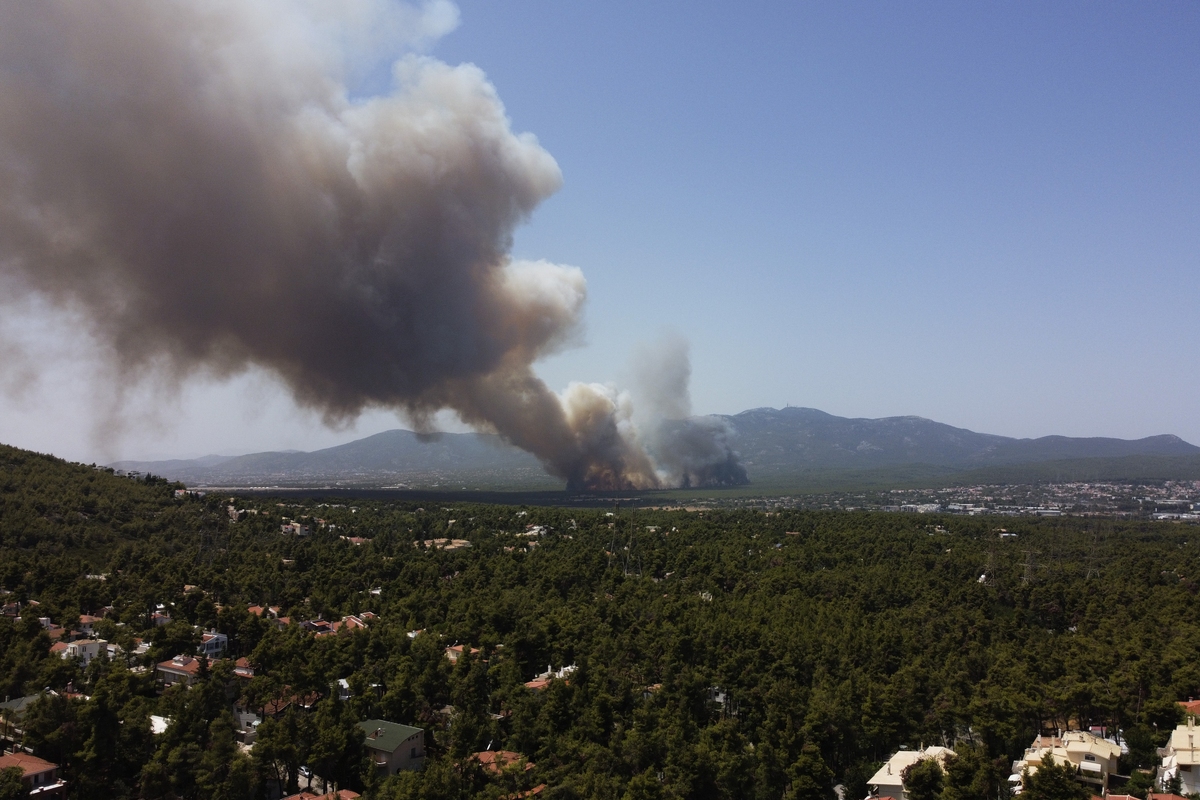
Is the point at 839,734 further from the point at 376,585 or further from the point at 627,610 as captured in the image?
the point at 376,585

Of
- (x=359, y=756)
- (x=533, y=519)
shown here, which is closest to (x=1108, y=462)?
(x=533, y=519)

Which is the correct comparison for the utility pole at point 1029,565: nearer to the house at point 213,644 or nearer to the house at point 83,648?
the house at point 213,644

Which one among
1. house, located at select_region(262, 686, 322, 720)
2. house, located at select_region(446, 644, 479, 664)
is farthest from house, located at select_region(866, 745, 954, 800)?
house, located at select_region(262, 686, 322, 720)

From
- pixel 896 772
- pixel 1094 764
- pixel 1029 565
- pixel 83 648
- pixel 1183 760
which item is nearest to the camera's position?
pixel 1183 760

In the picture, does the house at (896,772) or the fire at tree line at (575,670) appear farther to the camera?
the house at (896,772)

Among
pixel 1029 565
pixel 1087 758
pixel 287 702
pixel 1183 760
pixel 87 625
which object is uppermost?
pixel 87 625

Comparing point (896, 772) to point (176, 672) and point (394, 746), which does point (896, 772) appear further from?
point (176, 672)

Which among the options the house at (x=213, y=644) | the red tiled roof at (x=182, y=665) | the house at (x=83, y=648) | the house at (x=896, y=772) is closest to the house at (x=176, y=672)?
the red tiled roof at (x=182, y=665)

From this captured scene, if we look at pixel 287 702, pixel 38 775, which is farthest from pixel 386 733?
pixel 38 775
